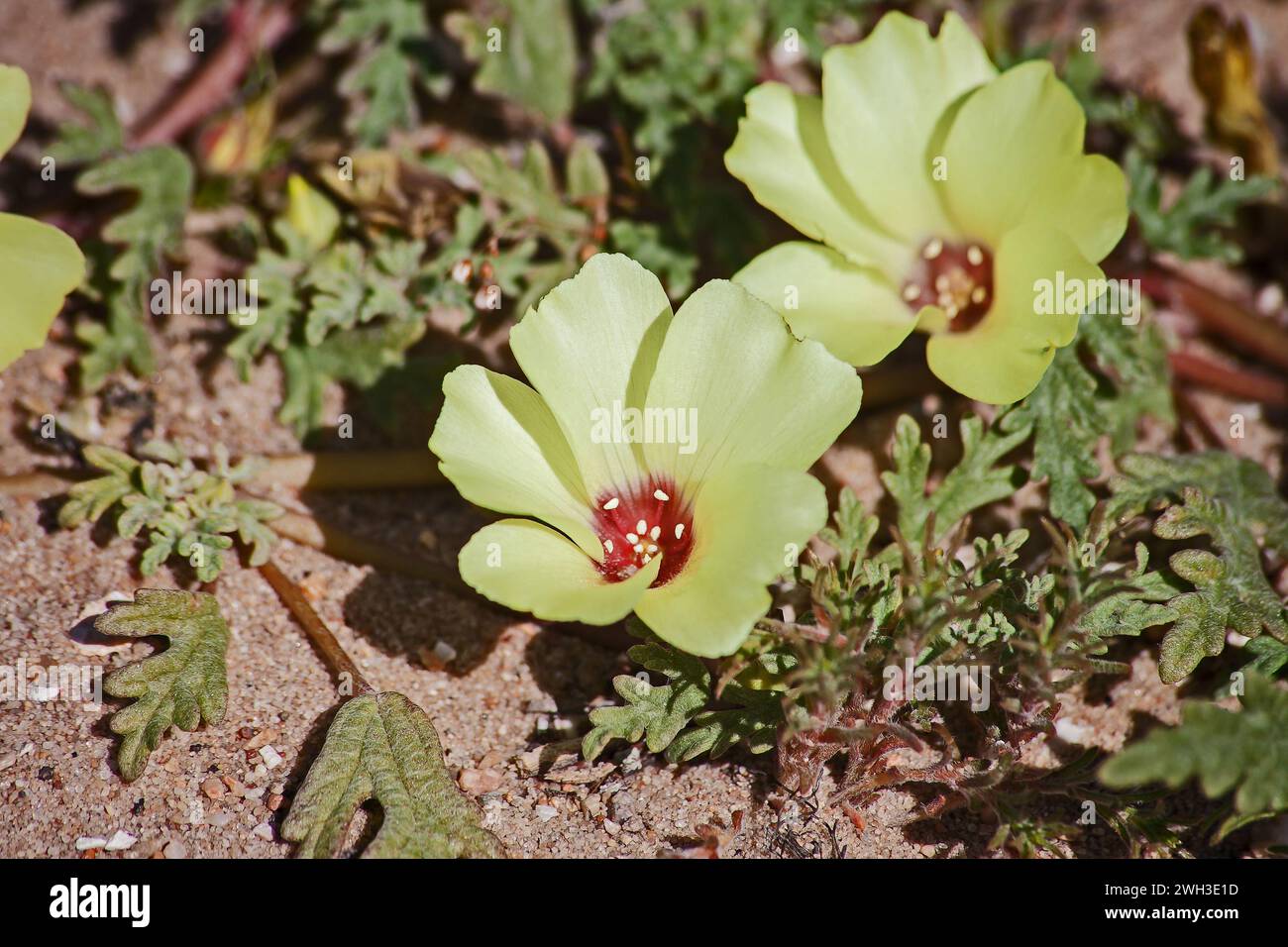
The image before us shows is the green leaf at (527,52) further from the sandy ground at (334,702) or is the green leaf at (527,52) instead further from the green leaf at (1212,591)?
the green leaf at (1212,591)

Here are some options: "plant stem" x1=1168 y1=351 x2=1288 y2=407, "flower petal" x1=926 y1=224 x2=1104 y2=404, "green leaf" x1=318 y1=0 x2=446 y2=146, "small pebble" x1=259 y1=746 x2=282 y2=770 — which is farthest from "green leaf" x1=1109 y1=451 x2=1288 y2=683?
"green leaf" x1=318 y1=0 x2=446 y2=146

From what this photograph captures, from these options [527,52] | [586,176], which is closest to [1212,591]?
[586,176]

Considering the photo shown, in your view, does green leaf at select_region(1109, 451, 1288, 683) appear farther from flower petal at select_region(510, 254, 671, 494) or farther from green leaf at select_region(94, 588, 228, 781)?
green leaf at select_region(94, 588, 228, 781)

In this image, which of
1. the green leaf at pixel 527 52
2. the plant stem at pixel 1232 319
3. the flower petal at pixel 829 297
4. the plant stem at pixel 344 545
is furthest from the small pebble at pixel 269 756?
the plant stem at pixel 1232 319

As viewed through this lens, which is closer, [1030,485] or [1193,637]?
[1193,637]

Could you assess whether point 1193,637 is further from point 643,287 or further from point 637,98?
point 637,98
